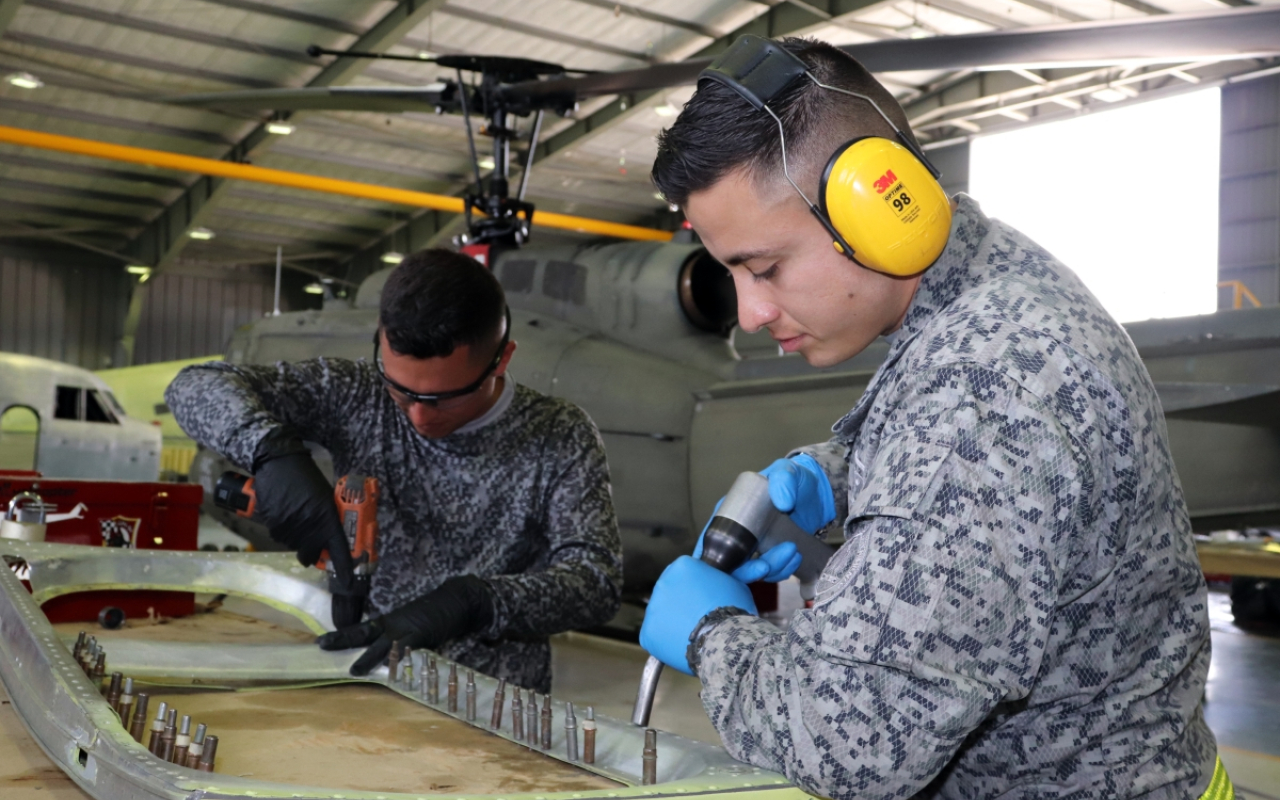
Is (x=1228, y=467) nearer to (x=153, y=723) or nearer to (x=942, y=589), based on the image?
(x=942, y=589)

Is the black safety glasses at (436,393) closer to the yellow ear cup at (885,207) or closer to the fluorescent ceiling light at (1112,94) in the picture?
the yellow ear cup at (885,207)

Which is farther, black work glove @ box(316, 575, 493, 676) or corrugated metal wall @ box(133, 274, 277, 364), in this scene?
corrugated metal wall @ box(133, 274, 277, 364)

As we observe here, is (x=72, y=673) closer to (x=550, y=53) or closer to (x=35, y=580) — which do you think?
(x=35, y=580)

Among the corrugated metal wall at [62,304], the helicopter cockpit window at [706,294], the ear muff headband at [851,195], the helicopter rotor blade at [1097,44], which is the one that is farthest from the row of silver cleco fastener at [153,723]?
the corrugated metal wall at [62,304]

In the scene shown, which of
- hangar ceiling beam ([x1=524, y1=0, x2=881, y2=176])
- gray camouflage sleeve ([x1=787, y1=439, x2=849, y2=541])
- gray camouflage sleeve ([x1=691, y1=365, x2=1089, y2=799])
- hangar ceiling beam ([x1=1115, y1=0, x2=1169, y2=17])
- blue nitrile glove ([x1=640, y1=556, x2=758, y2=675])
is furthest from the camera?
hangar ceiling beam ([x1=1115, y1=0, x2=1169, y2=17])

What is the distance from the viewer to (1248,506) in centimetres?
463

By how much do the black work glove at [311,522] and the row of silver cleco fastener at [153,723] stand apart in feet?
1.69

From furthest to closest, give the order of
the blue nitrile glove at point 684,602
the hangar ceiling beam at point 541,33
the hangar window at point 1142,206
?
the hangar window at point 1142,206 < the hangar ceiling beam at point 541,33 < the blue nitrile glove at point 684,602

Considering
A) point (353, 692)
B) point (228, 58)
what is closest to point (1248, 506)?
point (353, 692)

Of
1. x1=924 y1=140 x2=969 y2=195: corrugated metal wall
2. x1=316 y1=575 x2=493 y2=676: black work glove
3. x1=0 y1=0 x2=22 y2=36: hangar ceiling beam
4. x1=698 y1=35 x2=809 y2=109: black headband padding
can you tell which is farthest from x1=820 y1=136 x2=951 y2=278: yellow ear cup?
x1=924 y1=140 x2=969 y2=195: corrugated metal wall

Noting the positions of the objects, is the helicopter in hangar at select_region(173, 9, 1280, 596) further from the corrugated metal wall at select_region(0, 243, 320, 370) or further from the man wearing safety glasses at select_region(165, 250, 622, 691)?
the corrugated metal wall at select_region(0, 243, 320, 370)

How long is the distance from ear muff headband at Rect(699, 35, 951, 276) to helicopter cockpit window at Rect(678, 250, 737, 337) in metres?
4.87

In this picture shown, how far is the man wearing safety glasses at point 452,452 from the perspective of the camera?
2.54 m

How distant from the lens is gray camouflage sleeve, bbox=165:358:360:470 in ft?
8.39
